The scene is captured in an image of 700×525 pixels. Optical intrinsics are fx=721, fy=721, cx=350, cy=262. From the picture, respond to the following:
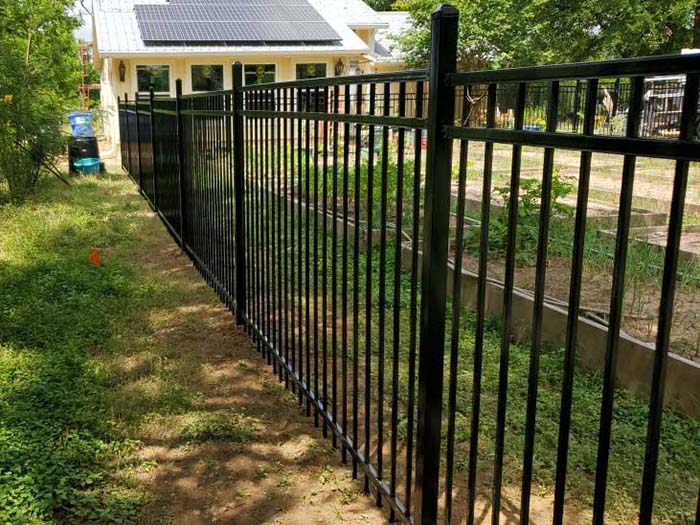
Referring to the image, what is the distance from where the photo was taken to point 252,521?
9.82ft

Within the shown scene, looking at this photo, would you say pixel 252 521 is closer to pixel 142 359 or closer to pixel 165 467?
pixel 165 467

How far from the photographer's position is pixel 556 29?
32.3 meters

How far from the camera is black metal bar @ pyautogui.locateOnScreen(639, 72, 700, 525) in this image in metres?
1.36

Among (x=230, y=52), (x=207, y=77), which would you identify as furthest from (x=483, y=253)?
(x=207, y=77)

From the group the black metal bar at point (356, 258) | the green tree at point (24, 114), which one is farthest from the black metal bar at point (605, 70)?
the green tree at point (24, 114)

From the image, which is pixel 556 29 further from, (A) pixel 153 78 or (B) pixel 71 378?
(B) pixel 71 378

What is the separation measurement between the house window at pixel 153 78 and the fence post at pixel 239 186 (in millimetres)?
18964

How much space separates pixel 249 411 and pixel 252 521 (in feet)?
3.45

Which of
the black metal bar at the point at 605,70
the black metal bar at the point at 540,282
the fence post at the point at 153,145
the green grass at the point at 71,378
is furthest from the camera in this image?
the fence post at the point at 153,145

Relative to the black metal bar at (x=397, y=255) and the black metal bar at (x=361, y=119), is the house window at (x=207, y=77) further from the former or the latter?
the black metal bar at (x=397, y=255)

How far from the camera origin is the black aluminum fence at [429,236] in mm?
1588

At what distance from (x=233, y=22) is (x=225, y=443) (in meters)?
23.0

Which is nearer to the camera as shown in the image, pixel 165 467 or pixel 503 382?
pixel 503 382

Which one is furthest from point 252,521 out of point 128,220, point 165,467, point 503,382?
point 128,220
